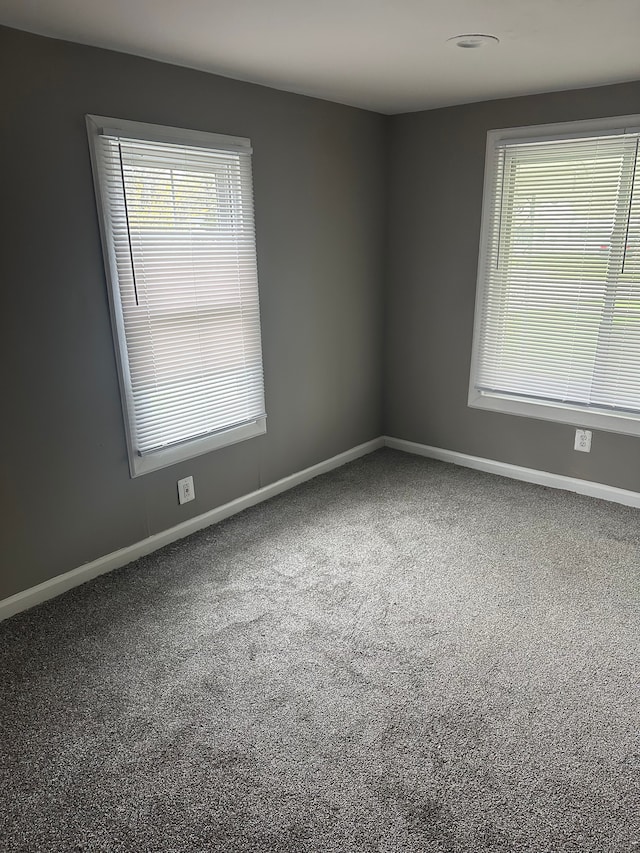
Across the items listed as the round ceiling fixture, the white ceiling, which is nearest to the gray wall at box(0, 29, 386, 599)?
the white ceiling

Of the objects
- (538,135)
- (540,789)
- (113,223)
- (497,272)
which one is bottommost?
(540,789)

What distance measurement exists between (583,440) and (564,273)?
0.99m

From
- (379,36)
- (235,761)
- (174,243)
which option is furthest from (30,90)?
(235,761)

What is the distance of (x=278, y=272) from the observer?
332 cm

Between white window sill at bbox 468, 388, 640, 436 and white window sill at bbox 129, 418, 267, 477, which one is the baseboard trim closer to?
white window sill at bbox 468, 388, 640, 436

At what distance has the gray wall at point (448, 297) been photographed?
344cm

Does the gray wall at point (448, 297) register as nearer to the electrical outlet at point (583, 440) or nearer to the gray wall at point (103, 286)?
the electrical outlet at point (583, 440)

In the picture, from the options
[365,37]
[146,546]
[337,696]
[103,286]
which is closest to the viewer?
[337,696]

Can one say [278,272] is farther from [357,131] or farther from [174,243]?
[357,131]

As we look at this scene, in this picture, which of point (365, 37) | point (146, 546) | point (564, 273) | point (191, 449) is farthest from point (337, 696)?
point (564, 273)

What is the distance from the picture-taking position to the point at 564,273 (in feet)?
11.0

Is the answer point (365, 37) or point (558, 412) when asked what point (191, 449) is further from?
point (558, 412)

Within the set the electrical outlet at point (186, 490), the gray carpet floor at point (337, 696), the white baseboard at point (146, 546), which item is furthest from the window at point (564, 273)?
the electrical outlet at point (186, 490)

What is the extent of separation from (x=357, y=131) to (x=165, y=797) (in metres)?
3.59
